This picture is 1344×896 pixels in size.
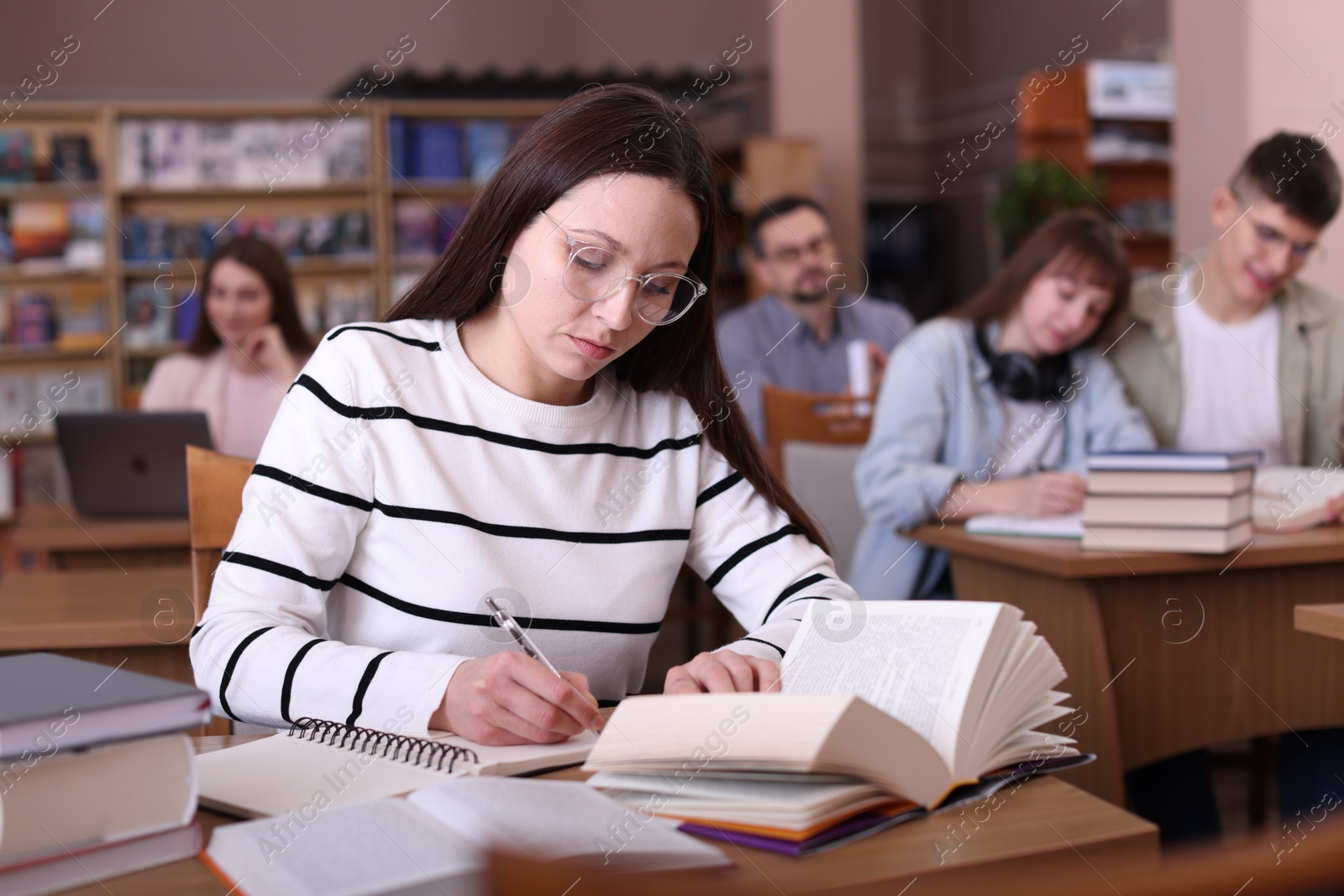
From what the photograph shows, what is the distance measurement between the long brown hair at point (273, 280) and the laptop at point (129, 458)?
1.03 metres

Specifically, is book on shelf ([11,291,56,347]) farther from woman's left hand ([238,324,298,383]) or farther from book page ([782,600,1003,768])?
book page ([782,600,1003,768])

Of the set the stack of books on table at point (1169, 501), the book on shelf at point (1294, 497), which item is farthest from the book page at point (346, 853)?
the book on shelf at point (1294, 497)

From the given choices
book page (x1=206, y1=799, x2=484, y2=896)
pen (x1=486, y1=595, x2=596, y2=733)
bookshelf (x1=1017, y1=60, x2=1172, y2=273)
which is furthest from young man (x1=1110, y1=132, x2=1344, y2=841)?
bookshelf (x1=1017, y1=60, x2=1172, y2=273)

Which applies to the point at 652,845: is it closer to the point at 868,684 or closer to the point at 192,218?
the point at 868,684

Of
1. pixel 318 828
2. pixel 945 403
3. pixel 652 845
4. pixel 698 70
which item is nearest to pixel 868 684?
pixel 652 845

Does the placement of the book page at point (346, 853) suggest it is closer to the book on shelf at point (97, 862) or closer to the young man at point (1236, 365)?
the book on shelf at point (97, 862)

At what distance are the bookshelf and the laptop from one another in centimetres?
683

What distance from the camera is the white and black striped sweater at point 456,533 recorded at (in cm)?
125

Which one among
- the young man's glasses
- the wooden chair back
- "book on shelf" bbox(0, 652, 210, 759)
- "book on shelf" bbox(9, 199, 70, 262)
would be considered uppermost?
"book on shelf" bbox(9, 199, 70, 262)

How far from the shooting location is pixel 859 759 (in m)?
0.85

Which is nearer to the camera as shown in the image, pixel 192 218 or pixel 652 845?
pixel 652 845

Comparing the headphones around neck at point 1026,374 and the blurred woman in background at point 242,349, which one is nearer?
the headphones around neck at point 1026,374

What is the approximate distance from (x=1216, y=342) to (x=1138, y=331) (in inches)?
7.0

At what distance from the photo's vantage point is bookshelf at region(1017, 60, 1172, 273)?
324 inches
